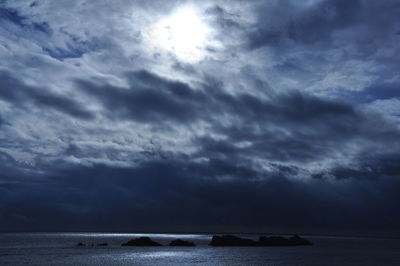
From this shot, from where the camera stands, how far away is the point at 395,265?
85.6 m

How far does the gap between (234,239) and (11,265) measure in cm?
13291

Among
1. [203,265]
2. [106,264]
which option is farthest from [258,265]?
[106,264]

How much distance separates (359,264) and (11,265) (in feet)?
261

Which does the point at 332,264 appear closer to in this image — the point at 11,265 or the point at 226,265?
the point at 226,265

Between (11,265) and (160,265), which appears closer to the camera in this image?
(11,265)

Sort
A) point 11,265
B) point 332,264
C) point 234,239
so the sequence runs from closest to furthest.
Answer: point 11,265 → point 332,264 → point 234,239

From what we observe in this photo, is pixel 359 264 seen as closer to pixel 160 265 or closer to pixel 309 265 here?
pixel 309 265

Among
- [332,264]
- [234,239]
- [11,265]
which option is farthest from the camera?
[234,239]

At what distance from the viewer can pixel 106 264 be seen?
87250 millimetres

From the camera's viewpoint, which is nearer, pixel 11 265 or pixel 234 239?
pixel 11 265

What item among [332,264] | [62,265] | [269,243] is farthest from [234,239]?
[62,265]

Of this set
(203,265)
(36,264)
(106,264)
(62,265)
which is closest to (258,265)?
(203,265)

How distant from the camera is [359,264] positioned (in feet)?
288

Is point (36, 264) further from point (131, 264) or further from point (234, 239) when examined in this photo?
point (234, 239)
